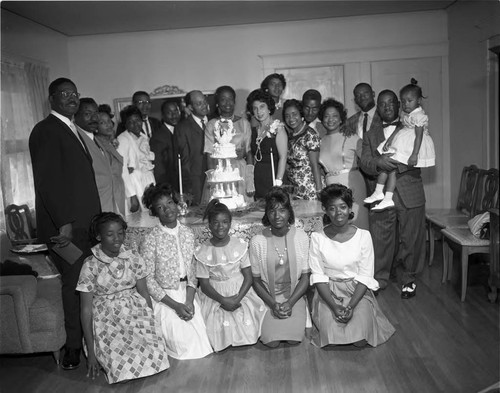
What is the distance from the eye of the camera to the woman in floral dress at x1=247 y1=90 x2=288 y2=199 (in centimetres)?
497

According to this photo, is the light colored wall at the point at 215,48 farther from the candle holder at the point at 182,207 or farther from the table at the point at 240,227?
the table at the point at 240,227

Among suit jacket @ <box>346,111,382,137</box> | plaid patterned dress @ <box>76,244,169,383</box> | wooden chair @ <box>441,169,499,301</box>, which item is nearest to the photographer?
plaid patterned dress @ <box>76,244,169,383</box>

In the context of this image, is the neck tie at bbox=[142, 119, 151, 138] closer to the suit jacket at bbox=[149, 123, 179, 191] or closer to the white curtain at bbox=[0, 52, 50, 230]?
the suit jacket at bbox=[149, 123, 179, 191]

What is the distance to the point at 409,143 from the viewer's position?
4.68 meters

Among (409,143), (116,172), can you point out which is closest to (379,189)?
(409,143)

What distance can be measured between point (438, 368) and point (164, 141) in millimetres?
3823

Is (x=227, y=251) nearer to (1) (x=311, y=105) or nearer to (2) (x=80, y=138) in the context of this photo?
(2) (x=80, y=138)

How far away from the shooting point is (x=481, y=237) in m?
4.48

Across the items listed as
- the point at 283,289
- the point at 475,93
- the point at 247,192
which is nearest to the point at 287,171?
the point at 247,192

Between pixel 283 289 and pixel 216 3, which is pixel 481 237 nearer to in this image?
pixel 283 289

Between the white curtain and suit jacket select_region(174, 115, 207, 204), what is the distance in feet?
6.38

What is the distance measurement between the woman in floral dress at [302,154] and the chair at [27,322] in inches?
94.5

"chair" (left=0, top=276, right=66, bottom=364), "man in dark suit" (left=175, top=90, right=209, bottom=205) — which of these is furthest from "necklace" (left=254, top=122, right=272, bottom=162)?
"chair" (left=0, top=276, right=66, bottom=364)

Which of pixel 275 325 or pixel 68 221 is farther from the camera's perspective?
pixel 275 325
